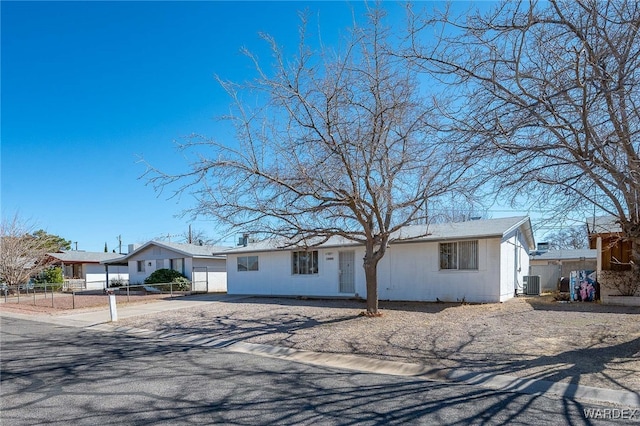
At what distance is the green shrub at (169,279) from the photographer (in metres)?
27.1

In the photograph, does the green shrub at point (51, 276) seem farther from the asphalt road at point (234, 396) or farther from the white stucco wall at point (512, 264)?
the white stucco wall at point (512, 264)

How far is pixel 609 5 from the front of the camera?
6043 mm

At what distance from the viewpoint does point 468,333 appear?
376 inches

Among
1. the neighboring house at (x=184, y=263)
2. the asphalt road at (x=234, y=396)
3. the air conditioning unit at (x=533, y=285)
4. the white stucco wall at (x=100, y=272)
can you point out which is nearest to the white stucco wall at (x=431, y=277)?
the air conditioning unit at (x=533, y=285)

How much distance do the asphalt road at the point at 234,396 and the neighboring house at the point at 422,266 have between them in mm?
5625

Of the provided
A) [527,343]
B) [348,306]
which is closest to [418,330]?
[527,343]

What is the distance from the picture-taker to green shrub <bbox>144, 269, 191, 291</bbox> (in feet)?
88.9

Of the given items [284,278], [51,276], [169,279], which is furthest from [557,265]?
[51,276]

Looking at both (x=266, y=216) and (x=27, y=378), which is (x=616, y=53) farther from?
(x=27, y=378)

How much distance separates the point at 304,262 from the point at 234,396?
1428cm

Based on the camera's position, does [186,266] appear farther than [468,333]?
A: Yes

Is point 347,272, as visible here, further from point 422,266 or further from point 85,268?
point 85,268

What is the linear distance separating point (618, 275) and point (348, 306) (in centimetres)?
850

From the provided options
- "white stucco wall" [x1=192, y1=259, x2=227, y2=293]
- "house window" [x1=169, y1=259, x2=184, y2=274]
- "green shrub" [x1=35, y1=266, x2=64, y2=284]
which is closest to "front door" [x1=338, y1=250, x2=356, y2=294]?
"white stucco wall" [x1=192, y1=259, x2=227, y2=293]
